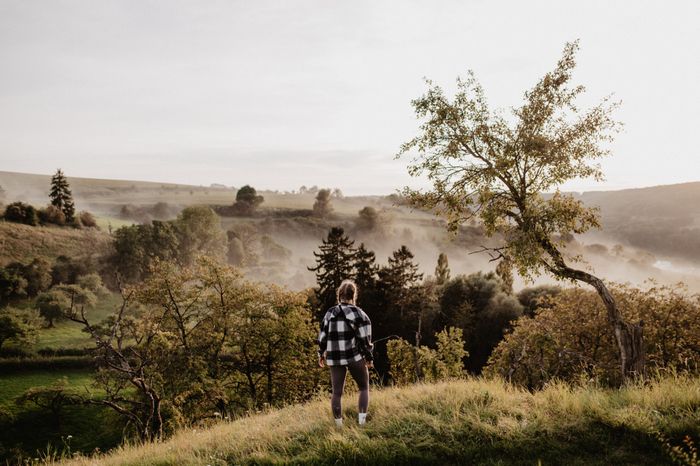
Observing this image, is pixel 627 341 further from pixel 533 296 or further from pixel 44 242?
pixel 44 242

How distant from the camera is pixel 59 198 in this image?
84750mm

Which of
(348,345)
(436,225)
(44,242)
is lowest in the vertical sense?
(44,242)

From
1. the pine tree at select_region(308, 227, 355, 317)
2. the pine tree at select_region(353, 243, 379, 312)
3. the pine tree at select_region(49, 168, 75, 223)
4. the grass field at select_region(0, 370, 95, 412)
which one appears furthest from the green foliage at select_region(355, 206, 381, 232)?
the grass field at select_region(0, 370, 95, 412)

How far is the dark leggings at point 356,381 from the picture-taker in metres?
6.93

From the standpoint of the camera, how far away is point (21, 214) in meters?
76.0

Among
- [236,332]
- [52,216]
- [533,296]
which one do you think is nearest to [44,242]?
[52,216]

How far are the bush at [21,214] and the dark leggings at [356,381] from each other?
9151cm

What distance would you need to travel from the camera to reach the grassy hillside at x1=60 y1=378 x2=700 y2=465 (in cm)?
588

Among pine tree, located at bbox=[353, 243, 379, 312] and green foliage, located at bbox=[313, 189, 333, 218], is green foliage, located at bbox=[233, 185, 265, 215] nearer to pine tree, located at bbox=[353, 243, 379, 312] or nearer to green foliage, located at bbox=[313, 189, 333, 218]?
green foliage, located at bbox=[313, 189, 333, 218]

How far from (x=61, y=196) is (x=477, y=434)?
102 metres

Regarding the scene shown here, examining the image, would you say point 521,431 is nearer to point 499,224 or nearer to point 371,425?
point 371,425

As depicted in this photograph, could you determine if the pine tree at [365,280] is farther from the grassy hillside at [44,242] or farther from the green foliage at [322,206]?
the green foliage at [322,206]

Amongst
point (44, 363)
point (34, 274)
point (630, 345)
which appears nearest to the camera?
point (630, 345)

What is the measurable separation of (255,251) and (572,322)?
82542mm
